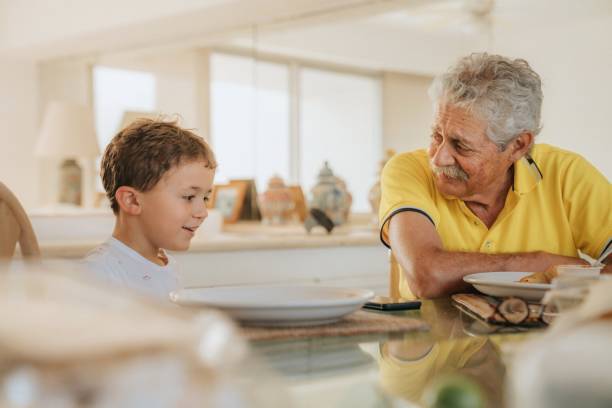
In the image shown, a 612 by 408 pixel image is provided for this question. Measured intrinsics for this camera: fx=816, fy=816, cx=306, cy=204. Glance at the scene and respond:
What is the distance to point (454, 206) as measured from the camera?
2.00 m

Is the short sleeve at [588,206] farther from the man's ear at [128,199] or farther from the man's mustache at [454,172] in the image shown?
the man's ear at [128,199]

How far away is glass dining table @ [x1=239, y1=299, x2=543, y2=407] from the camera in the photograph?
0.58 m

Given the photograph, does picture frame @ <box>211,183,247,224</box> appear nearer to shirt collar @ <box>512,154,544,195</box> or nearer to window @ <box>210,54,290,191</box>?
window @ <box>210,54,290,191</box>

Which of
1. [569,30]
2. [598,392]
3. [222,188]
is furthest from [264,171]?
[598,392]

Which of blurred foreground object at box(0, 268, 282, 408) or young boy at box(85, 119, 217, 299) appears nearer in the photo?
blurred foreground object at box(0, 268, 282, 408)

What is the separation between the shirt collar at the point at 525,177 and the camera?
1.96 metres

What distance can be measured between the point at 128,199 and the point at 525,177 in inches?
37.1

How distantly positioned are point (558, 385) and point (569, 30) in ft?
16.3

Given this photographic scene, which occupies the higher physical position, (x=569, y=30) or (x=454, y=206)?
(x=569, y=30)

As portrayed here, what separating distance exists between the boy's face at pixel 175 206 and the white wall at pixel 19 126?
19.0 ft

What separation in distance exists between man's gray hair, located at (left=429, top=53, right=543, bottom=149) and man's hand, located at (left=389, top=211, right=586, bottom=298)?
33 cm

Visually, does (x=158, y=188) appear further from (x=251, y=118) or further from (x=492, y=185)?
(x=251, y=118)

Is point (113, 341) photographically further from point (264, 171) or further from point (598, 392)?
point (264, 171)

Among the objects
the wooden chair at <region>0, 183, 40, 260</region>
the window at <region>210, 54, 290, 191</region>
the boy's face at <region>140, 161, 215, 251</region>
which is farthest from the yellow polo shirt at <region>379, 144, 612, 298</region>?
the window at <region>210, 54, 290, 191</region>
